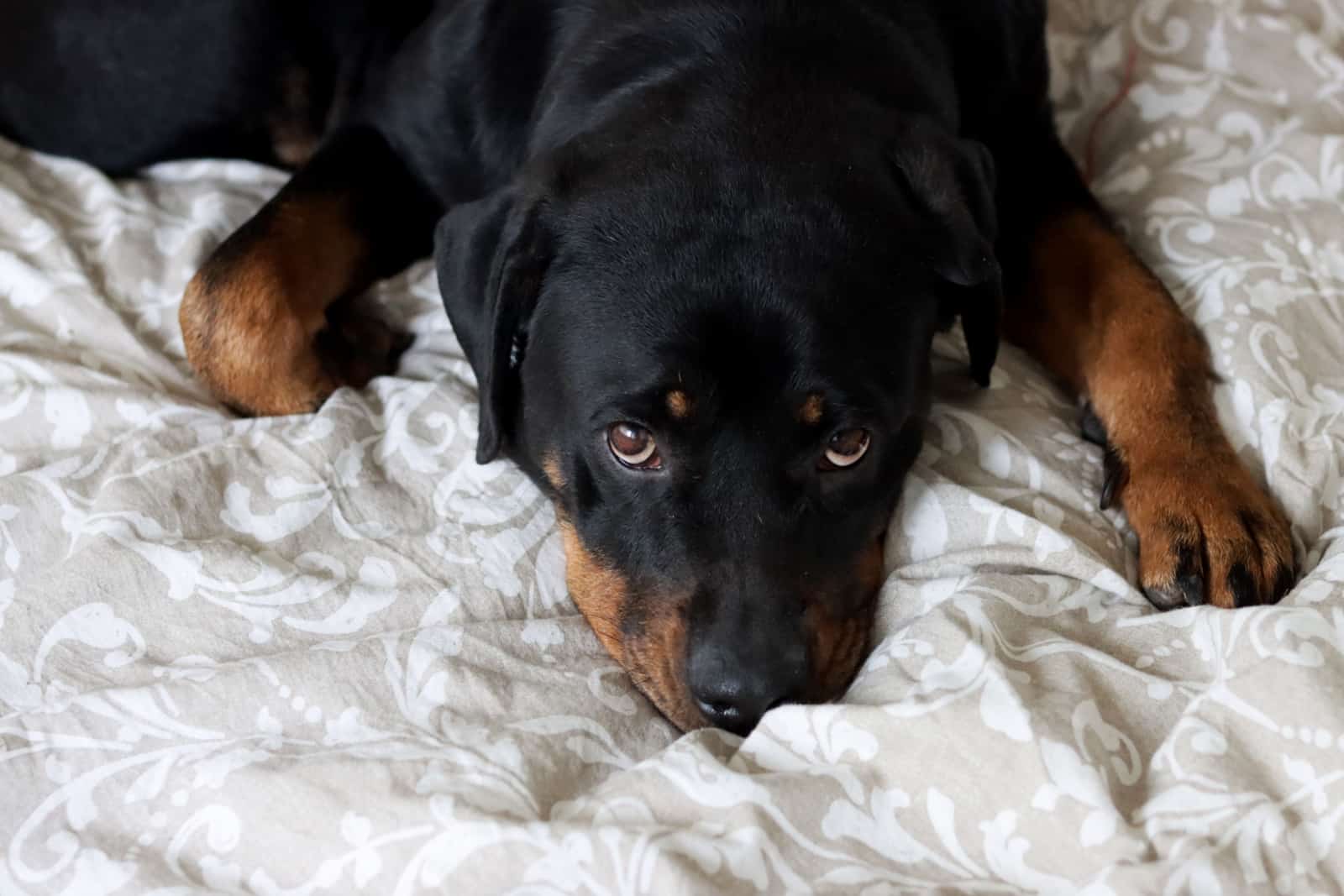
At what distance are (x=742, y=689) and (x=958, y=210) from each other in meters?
0.64

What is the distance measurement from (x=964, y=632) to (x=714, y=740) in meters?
0.31

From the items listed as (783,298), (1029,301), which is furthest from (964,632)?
(1029,301)

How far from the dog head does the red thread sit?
973 mm

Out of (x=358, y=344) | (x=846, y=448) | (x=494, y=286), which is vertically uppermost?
Result: (x=494, y=286)

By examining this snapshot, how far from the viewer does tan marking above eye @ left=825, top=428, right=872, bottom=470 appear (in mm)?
1536

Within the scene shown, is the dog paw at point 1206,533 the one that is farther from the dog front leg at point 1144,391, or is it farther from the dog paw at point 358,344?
the dog paw at point 358,344

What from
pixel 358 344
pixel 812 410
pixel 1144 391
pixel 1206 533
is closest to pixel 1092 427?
pixel 1144 391

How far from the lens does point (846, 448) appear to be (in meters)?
1.55

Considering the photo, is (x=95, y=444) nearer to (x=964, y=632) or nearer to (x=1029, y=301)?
(x=964, y=632)

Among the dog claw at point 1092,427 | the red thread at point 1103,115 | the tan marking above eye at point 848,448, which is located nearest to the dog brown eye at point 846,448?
the tan marking above eye at point 848,448

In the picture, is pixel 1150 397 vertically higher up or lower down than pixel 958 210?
lower down

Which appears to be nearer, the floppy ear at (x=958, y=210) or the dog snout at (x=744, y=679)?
the dog snout at (x=744, y=679)

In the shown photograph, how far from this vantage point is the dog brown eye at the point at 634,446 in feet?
5.01

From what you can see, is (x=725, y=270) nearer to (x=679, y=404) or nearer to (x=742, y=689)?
(x=679, y=404)
